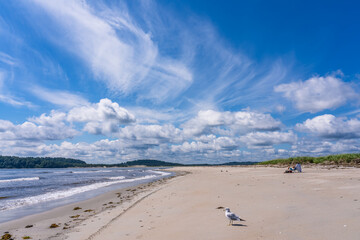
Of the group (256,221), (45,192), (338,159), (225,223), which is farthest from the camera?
(338,159)

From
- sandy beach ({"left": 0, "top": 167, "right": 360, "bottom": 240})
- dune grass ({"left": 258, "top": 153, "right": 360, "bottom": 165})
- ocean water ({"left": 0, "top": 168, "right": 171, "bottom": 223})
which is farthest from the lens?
dune grass ({"left": 258, "top": 153, "right": 360, "bottom": 165})

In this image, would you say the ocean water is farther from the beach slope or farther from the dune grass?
the dune grass

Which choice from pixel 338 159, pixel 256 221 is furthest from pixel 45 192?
pixel 338 159

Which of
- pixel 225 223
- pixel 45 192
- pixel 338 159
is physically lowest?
pixel 45 192

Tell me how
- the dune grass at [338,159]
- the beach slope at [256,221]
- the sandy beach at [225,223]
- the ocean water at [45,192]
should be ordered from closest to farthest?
the beach slope at [256,221] → the sandy beach at [225,223] → the ocean water at [45,192] → the dune grass at [338,159]

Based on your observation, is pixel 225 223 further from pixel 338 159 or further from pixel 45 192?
pixel 338 159

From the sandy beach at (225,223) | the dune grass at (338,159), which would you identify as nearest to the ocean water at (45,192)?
the sandy beach at (225,223)

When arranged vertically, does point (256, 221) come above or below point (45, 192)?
above

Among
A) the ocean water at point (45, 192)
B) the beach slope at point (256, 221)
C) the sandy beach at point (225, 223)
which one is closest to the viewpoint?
the beach slope at point (256, 221)

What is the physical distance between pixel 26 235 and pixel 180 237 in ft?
20.5

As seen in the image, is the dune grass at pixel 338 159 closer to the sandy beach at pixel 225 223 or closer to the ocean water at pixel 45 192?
the ocean water at pixel 45 192

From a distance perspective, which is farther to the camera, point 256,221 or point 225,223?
point 225,223

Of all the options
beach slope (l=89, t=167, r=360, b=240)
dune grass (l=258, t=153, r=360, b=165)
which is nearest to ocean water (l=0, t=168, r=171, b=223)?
beach slope (l=89, t=167, r=360, b=240)

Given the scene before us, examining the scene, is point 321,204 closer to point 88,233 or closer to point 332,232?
point 332,232
